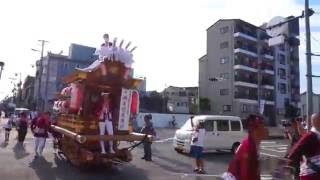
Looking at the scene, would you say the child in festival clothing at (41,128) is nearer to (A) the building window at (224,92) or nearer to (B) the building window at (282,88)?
(A) the building window at (224,92)

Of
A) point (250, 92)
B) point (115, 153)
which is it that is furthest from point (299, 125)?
point (250, 92)

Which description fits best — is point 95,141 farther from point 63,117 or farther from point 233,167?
point 233,167

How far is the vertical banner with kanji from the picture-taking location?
1283 cm

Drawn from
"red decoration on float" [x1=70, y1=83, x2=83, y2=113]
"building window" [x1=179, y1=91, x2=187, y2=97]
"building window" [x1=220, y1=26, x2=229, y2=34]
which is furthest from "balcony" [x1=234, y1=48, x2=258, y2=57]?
"red decoration on float" [x1=70, y1=83, x2=83, y2=113]

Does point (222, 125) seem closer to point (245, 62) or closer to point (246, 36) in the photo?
point (245, 62)

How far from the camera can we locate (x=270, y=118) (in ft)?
239

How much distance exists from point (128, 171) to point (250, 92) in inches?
2277

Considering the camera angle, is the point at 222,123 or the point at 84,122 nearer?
the point at 84,122

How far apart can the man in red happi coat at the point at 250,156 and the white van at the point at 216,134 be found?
13371mm

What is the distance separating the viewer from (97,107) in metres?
13.0

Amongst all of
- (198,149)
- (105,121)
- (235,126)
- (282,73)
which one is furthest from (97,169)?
(282,73)

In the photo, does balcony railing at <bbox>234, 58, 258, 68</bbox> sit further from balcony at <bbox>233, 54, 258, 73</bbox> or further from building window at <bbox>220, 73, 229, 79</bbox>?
building window at <bbox>220, 73, 229, 79</bbox>

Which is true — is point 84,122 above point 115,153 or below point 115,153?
above

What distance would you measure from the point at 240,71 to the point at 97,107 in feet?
180
